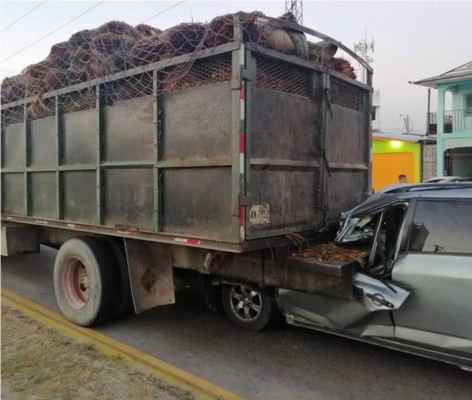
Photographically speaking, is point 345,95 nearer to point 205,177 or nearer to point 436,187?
point 436,187

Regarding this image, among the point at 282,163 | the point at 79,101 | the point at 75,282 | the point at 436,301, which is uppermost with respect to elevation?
the point at 79,101

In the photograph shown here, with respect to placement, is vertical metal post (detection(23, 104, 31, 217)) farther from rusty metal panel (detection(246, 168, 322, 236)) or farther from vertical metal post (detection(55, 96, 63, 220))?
rusty metal panel (detection(246, 168, 322, 236))

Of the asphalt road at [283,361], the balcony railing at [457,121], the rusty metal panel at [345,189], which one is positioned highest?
the balcony railing at [457,121]

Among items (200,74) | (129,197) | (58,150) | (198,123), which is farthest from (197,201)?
(58,150)

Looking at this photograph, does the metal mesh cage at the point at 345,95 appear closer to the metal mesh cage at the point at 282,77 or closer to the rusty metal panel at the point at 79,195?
the metal mesh cage at the point at 282,77

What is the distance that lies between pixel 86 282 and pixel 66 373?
65.3 inches

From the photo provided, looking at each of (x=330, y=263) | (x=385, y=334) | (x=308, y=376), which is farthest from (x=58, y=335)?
(x=385, y=334)

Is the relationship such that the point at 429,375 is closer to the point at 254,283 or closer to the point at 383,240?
the point at 383,240

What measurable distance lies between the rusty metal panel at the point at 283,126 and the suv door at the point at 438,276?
1.20 meters

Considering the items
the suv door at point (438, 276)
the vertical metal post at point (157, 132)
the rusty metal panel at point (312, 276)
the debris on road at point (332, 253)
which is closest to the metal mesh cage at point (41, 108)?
the vertical metal post at point (157, 132)

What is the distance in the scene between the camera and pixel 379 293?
12.2ft

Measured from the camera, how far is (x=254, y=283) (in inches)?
177

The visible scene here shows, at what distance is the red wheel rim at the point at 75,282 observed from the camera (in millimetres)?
5608

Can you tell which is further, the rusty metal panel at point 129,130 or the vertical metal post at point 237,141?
the rusty metal panel at point 129,130
